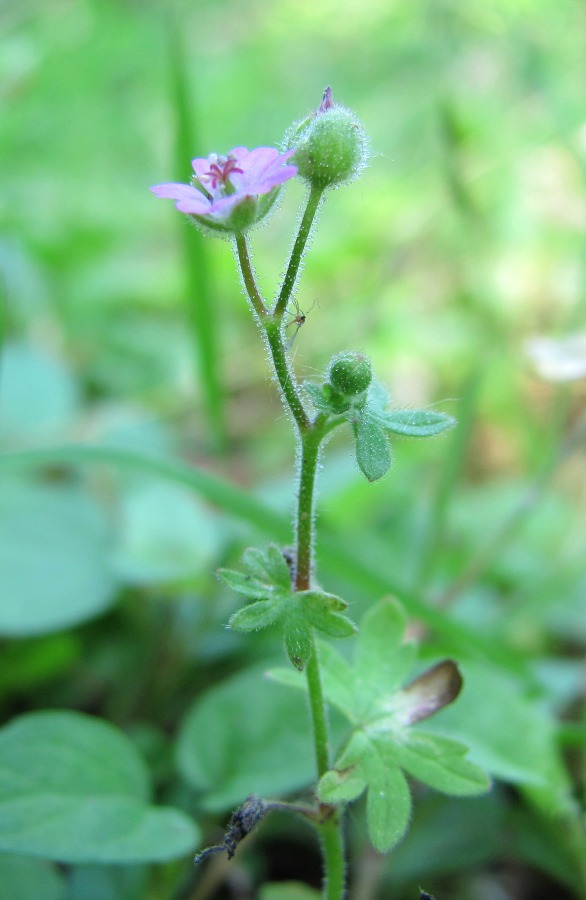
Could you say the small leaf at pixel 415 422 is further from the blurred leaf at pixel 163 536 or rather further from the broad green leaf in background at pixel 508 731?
the blurred leaf at pixel 163 536

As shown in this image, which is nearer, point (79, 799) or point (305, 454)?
point (305, 454)

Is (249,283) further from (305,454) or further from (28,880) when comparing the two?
(28,880)

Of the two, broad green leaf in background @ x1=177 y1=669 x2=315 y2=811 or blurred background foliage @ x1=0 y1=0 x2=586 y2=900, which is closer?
broad green leaf in background @ x1=177 y1=669 x2=315 y2=811

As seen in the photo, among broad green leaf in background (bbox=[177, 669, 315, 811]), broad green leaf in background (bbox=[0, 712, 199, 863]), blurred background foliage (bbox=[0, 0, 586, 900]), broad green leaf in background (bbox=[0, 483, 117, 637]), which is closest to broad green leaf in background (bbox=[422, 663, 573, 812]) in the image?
blurred background foliage (bbox=[0, 0, 586, 900])

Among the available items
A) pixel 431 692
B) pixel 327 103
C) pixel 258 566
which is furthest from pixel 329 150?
pixel 431 692

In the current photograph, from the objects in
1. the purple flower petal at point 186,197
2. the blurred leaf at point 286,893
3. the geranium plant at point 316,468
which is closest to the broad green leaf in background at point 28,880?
the blurred leaf at point 286,893

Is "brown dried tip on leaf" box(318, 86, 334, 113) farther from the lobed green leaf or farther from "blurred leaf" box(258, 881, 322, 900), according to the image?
"blurred leaf" box(258, 881, 322, 900)

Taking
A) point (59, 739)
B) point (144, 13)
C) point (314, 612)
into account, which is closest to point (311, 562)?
point (314, 612)
